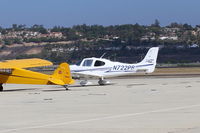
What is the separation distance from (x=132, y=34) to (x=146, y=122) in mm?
135391

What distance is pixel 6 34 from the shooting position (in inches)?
6865

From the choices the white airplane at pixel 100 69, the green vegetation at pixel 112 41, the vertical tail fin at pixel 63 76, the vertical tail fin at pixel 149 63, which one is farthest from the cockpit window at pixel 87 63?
the green vegetation at pixel 112 41

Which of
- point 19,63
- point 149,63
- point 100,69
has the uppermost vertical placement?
point 19,63

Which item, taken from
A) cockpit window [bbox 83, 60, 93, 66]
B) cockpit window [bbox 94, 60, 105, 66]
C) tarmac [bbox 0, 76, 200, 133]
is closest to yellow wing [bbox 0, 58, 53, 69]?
cockpit window [bbox 83, 60, 93, 66]

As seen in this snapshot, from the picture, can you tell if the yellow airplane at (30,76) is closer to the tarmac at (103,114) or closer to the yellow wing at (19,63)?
the yellow wing at (19,63)

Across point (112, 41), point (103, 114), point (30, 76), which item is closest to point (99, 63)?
point (30, 76)

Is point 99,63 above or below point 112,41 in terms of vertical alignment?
above

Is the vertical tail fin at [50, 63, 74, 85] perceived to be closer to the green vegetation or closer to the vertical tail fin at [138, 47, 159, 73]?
the vertical tail fin at [138, 47, 159, 73]

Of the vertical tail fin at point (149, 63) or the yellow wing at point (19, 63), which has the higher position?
the yellow wing at point (19, 63)

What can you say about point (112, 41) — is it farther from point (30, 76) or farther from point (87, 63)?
point (30, 76)

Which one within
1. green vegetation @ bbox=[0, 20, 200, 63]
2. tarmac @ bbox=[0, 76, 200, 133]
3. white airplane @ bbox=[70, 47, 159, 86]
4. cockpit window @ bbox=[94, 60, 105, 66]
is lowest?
green vegetation @ bbox=[0, 20, 200, 63]

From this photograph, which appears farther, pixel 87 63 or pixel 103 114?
pixel 87 63

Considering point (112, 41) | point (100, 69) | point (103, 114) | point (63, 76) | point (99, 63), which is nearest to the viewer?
point (103, 114)

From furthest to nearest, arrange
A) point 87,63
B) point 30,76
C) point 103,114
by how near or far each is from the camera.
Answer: point 87,63 → point 30,76 → point 103,114
